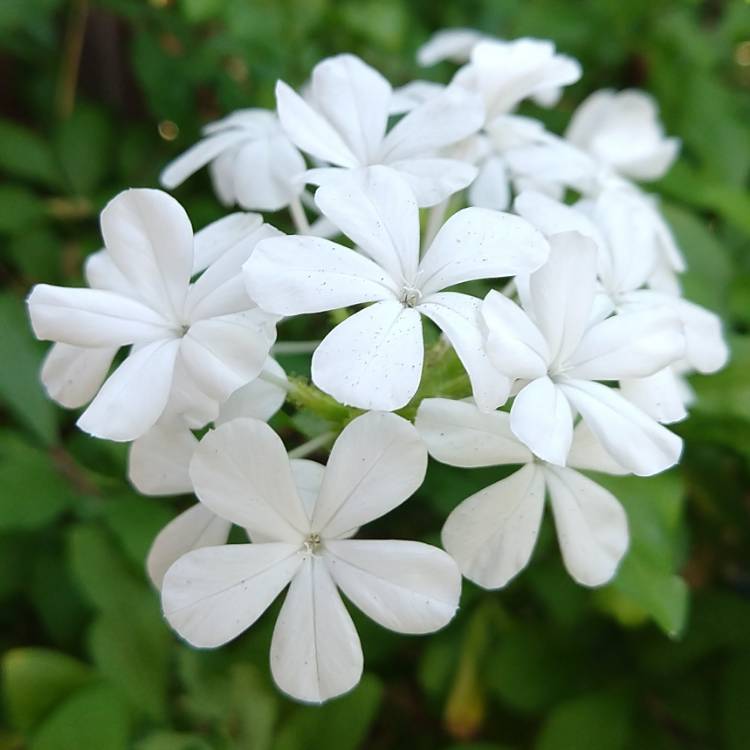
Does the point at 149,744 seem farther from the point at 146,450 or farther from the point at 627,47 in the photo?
the point at 627,47

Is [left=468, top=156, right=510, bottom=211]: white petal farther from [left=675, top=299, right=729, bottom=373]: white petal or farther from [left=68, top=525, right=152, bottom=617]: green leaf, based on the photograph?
[left=68, top=525, right=152, bottom=617]: green leaf

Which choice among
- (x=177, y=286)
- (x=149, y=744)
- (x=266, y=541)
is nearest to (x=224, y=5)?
(x=177, y=286)

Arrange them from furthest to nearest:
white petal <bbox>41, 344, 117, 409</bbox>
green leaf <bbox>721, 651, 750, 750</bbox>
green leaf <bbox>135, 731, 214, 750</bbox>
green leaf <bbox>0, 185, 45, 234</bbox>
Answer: green leaf <bbox>0, 185, 45, 234</bbox> → green leaf <bbox>721, 651, 750, 750</bbox> → green leaf <bbox>135, 731, 214, 750</bbox> → white petal <bbox>41, 344, 117, 409</bbox>

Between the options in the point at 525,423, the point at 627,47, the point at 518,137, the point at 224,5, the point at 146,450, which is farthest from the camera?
the point at 627,47

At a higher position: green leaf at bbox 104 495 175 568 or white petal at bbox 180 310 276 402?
white petal at bbox 180 310 276 402

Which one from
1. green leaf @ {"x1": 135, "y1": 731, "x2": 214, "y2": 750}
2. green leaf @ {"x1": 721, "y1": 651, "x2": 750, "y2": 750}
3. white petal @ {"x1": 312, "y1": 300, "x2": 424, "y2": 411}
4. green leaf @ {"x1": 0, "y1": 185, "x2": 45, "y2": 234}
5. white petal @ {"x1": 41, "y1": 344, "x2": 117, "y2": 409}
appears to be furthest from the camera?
green leaf @ {"x1": 0, "y1": 185, "x2": 45, "y2": 234}

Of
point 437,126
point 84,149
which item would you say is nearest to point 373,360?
point 437,126

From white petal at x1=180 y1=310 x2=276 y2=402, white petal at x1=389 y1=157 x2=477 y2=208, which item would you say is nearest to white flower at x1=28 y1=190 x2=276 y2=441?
white petal at x1=180 y1=310 x2=276 y2=402
